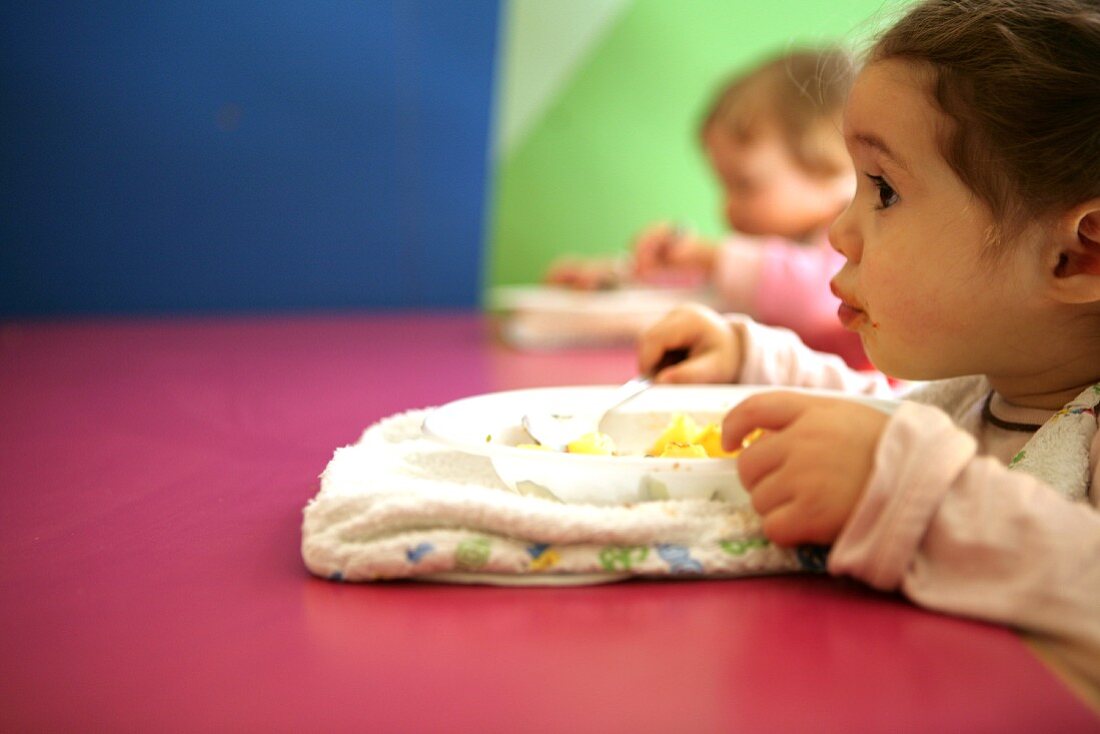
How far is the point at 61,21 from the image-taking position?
1.86m

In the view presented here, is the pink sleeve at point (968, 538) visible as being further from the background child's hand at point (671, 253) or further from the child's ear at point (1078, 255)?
the background child's hand at point (671, 253)

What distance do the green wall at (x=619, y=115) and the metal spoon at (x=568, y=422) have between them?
1528mm

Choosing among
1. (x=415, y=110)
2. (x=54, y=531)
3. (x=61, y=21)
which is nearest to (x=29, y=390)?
(x=54, y=531)

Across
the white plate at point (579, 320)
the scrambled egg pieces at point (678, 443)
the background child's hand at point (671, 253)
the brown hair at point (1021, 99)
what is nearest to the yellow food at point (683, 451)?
the scrambled egg pieces at point (678, 443)

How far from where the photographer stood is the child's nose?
28.4 inches

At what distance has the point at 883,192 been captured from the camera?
2.31ft

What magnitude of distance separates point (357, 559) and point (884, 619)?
244mm

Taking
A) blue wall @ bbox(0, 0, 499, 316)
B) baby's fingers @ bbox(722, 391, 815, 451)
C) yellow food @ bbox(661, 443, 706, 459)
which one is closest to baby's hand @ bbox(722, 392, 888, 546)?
baby's fingers @ bbox(722, 391, 815, 451)

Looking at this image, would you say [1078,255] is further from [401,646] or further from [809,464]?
[401,646]

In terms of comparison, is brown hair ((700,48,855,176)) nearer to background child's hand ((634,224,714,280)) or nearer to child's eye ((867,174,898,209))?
background child's hand ((634,224,714,280))

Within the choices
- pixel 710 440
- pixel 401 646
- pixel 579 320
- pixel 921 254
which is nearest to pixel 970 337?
pixel 921 254

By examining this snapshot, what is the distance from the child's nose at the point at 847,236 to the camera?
0.72 metres

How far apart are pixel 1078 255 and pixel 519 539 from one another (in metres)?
0.36

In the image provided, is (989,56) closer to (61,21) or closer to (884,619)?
(884,619)
